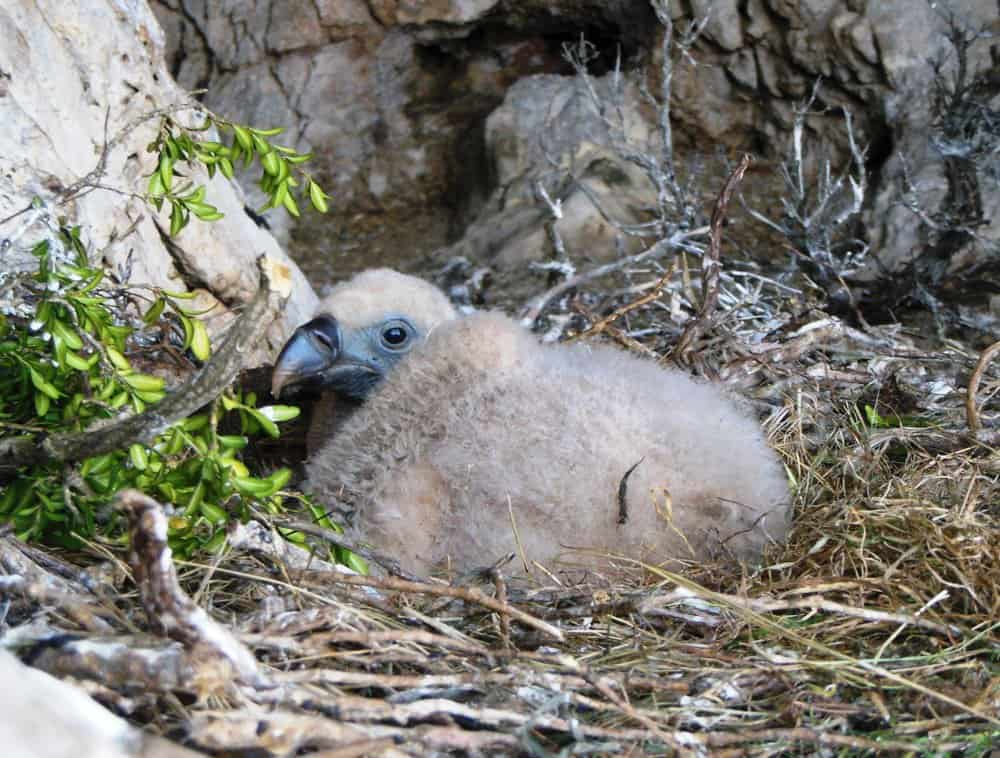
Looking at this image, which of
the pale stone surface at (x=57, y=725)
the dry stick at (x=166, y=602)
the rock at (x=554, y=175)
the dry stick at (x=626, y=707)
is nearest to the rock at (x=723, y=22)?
the rock at (x=554, y=175)

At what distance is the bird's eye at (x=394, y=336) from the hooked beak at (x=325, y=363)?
0.06 meters

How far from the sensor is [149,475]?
1.84 meters

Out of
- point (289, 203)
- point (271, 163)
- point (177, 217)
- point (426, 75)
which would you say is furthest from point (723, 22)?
point (177, 217)

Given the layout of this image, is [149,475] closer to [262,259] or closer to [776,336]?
[262,259]

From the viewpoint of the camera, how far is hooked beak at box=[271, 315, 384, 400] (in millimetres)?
2451

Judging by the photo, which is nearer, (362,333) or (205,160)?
(205,160)

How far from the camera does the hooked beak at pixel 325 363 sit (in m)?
2.45

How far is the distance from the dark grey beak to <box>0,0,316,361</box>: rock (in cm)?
32

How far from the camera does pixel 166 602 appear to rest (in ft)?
4.55

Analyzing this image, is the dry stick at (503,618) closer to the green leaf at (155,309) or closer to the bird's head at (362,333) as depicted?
the green leaf at (155,309)

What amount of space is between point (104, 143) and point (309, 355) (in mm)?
759

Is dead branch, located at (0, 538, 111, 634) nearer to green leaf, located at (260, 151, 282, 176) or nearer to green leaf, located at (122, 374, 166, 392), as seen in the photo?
green leaf, located at (122, 374, 166, 392)

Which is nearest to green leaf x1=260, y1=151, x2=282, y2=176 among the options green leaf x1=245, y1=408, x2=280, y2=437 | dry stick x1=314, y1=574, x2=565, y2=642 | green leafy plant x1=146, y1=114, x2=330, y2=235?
green leafy plant x1=146, y1=114, x2=330, y2=235

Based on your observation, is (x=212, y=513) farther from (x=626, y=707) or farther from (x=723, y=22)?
(x=723, y=22)
